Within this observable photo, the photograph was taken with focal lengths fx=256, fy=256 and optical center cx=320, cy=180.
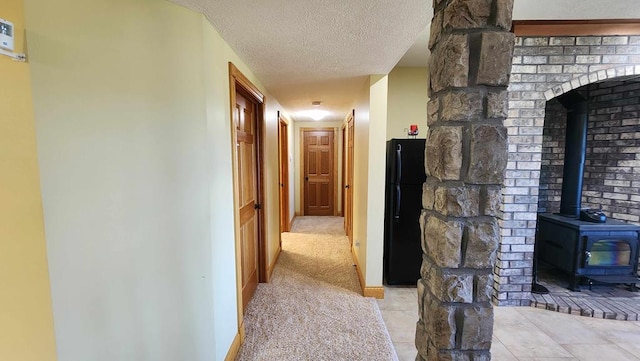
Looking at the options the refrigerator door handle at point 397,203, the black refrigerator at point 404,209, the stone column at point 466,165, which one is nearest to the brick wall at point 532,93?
the black refrigerator at point 404,209

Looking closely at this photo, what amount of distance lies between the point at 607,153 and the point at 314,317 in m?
3.72

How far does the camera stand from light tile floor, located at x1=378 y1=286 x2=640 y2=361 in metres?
1.88

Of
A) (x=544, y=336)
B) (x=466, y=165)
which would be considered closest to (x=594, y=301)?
(x=544, y=336)

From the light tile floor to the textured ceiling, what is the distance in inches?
88.7

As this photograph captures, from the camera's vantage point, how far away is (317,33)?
5.39 ft

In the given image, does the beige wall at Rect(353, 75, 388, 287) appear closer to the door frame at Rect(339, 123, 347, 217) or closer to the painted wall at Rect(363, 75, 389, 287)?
the painted wall at Rect(363, 75, 389, 287)

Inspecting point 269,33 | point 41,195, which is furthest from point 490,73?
point 41,195

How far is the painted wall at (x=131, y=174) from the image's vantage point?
2.89 feet

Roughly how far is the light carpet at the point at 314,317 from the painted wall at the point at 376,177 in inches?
14.6

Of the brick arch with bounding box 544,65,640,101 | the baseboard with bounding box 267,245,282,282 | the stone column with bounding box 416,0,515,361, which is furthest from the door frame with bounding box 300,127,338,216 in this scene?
the stone column with bounding box 416,0,515,361

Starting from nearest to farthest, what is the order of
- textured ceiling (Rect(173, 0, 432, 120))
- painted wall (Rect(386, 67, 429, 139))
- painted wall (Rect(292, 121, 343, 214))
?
textured ceiling (Rect(173, 0, 432, 120))
painted wall (Rect(386, 67, 429, 139))
painted wall (Rect(292, 121, 343, 214))

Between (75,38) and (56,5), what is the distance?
0.10m

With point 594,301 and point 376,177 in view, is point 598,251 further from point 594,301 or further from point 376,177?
point 376,177

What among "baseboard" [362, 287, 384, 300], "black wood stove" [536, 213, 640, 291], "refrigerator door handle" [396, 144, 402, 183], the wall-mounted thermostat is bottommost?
"baseboard" [362, 287, 384, 300]
